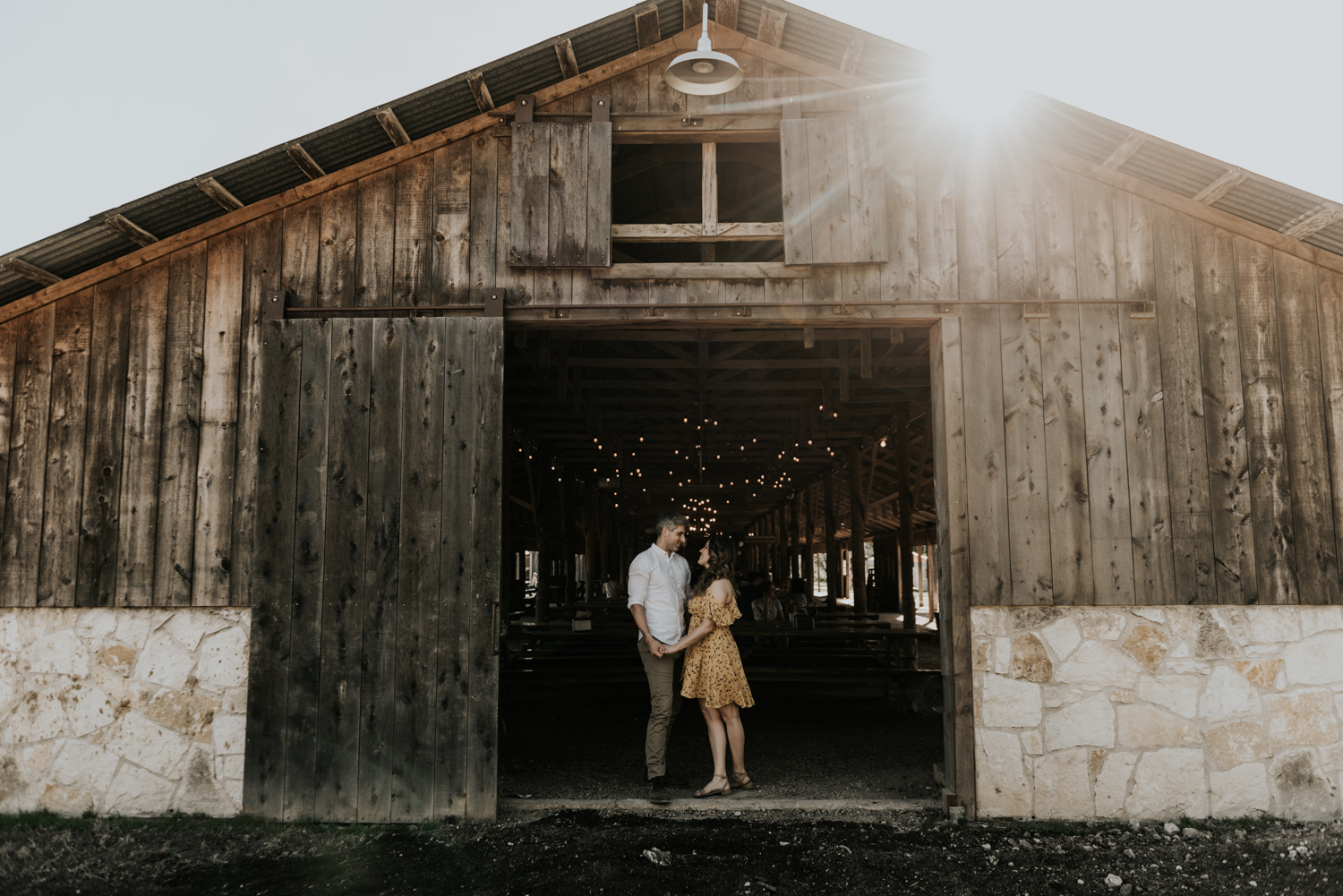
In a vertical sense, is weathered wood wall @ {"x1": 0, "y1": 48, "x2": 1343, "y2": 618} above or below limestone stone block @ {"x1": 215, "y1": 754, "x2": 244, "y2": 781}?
above

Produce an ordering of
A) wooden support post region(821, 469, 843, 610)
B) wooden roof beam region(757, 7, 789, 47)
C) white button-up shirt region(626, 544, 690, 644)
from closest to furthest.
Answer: wooden roof beam region(757, 7, 789, 47), white button-up shirt region(626, 544, 690, 644), wooden support post region(821, 469, 843, 610)

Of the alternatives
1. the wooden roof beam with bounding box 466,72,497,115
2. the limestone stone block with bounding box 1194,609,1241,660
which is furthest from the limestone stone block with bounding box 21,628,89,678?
the limestone stone block with bounding box 1194,609,1241,660

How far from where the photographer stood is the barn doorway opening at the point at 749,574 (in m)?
6.19

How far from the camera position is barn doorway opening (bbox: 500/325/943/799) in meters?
6.19

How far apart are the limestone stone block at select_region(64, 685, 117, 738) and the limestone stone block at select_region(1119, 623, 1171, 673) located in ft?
18.5

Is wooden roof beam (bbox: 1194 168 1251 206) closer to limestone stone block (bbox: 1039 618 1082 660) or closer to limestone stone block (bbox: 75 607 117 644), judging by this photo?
limestone stone block (bbox: 1039 618 1082 660)

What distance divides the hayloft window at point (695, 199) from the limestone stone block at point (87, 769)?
4.09 m

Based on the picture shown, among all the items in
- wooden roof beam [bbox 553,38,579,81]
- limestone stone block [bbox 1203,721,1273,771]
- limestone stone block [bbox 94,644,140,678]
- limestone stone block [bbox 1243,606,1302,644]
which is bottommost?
limestone stone block [bbox 1203,721,1273,771]

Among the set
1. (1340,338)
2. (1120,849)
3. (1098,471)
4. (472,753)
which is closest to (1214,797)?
(1120,849)

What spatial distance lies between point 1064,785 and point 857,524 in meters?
11.5

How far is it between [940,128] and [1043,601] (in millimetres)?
2828

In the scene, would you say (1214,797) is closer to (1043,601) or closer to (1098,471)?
(1043,601)

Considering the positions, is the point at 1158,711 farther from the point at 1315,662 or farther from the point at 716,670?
the point at 716,670

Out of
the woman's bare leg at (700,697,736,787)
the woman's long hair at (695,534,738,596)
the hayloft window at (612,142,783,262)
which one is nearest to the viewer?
the hayloft window at (612,142,783,262)
